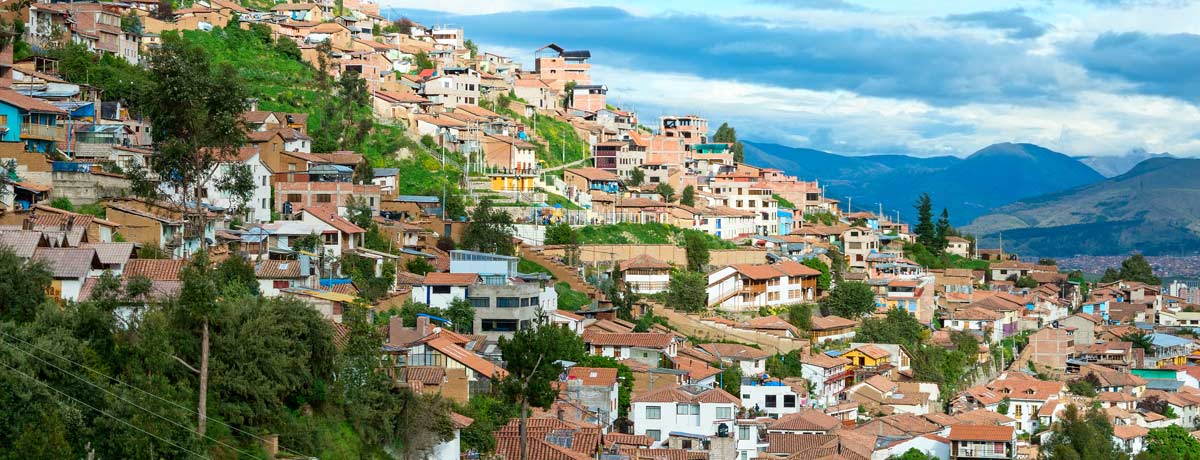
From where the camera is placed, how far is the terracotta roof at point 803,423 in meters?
47.3

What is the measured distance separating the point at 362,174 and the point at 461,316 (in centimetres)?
1475

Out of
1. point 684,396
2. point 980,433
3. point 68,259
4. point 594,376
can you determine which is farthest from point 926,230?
point 68,259

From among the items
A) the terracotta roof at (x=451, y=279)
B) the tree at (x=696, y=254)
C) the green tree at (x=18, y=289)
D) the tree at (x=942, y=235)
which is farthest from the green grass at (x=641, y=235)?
the green tree at (x=18, y=289)

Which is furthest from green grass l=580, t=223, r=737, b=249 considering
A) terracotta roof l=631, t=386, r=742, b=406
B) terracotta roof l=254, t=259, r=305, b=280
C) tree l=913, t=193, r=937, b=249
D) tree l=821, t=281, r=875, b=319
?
tree l=913, t=193, r=937, b=249

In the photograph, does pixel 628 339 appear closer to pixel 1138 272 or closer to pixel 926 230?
pixel 926 230

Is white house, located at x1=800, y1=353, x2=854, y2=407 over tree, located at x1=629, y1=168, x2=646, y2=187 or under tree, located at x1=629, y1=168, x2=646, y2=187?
under

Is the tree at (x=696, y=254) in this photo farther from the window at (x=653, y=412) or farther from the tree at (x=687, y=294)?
the window at (x=653, y=412)

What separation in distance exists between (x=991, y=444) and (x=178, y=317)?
103 ft

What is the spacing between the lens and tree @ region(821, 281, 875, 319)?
6581 cm

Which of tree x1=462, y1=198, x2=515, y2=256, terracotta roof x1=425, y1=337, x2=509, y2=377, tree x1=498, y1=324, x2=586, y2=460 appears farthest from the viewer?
tree x1=462, y1=198, x2=515, y2=256

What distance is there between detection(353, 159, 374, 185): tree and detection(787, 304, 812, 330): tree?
17747 mm

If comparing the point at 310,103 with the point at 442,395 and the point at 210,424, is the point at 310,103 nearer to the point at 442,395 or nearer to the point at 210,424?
the point at 442,395

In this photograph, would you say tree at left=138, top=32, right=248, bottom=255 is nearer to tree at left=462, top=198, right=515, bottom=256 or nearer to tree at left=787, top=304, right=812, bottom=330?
tree at left=462, top=198, right=515, bottom=256

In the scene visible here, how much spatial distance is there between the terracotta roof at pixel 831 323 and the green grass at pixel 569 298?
10.8 meters
